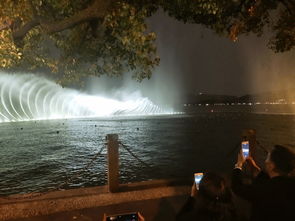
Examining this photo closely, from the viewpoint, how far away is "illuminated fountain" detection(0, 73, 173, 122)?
4823 inches

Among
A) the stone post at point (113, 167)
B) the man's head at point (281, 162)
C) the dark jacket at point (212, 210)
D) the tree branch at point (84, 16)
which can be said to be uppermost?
the tree branch at point (84, 16)

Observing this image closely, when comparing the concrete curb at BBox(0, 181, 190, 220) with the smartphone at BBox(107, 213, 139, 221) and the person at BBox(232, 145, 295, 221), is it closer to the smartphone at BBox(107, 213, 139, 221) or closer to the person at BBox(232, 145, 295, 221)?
the smartphone at BBox(107, 213, 139, 221)

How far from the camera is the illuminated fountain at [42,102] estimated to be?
122m

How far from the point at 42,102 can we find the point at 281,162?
16081 centimetres

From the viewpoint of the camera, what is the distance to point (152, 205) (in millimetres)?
6969

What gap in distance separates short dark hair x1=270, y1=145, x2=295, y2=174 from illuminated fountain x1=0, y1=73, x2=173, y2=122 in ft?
360

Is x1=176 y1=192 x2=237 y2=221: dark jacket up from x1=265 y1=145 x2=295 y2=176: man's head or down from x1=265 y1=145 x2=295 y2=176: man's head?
down

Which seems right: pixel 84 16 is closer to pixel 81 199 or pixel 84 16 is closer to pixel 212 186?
pixel 81 199

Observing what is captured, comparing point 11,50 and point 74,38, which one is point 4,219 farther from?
point 74,38

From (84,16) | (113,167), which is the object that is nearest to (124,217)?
(84,16)

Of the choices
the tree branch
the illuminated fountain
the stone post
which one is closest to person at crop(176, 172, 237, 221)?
the tree branch

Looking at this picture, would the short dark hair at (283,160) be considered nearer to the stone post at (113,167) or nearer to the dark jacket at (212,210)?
the dark jacket at (212,210)

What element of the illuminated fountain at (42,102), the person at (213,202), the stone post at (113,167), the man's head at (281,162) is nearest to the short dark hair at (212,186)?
the person at (213,202)

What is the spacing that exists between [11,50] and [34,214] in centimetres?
427
